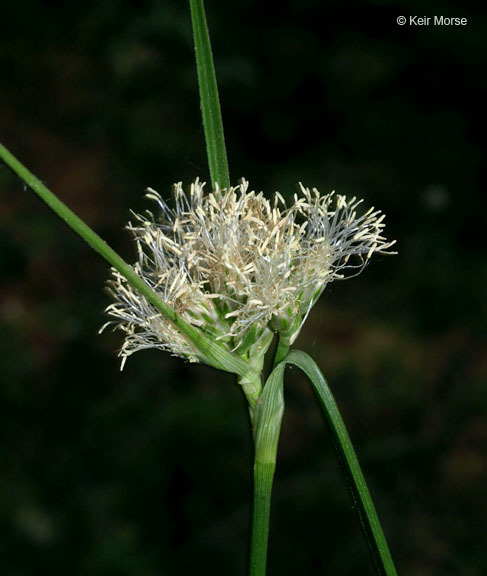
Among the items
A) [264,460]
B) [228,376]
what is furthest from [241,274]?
[228,376]

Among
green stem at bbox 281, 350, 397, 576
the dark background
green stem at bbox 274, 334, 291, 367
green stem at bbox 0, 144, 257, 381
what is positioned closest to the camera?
green stem at bbox 0, 144, 257, 381

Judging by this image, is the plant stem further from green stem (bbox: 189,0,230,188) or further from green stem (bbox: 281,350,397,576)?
green stem (bbox: 189,0,230,188)

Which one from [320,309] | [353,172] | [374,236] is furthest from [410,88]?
[374,236]

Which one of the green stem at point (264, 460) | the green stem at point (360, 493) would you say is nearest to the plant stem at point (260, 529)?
the green stem at point (264, 460)

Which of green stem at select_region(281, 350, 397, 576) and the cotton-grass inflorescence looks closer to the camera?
green stem at select_region(281, 350, 397, 576)

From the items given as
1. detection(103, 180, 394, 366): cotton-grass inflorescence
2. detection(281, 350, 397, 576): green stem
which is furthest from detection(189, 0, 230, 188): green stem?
detection(281, 350, 397, 576): green stem
